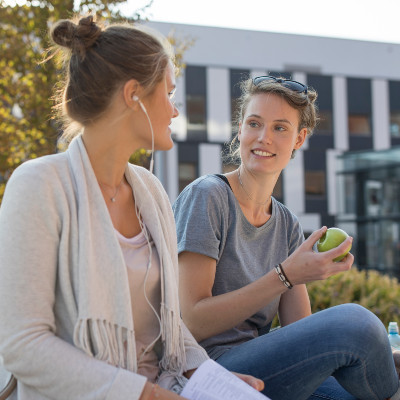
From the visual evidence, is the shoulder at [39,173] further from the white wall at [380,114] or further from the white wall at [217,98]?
the white wall at [380,114]

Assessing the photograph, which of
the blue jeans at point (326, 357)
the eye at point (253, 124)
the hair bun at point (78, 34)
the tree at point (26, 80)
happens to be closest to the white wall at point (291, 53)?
the tree at point (26, 80)

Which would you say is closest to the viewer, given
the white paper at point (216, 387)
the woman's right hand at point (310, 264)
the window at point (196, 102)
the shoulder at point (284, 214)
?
the white paper at point (216, 387)

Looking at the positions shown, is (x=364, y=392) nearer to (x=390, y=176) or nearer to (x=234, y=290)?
(x=234, y=290)

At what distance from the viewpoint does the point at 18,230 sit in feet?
6.02

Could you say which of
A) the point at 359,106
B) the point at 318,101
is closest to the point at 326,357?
the point at 318,101

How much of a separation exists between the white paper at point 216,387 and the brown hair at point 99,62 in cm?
97

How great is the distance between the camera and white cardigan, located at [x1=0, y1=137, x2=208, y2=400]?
1826 millimetres

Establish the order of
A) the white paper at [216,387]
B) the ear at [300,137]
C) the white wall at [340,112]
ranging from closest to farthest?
the white paper at [216,387] → the ear at [300,137] → the white wall at [340,112]

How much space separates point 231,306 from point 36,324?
973mm

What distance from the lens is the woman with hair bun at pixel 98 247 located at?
1832mm

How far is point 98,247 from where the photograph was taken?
1.98 m

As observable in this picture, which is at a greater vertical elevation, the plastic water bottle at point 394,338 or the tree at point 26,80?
the tree at point 26,80

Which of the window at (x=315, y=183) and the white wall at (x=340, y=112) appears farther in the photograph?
the white wall at (x=340, y=112)

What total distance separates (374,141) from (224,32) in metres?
11.1
